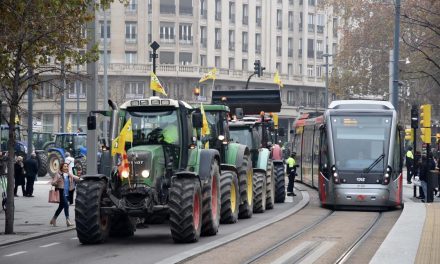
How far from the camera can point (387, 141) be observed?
28688 millimetres

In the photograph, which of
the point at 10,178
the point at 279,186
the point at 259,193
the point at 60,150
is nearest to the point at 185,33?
the point at 60,150

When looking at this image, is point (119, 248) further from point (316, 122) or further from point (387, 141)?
point (316, 122)

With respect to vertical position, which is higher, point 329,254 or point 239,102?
point 239,102

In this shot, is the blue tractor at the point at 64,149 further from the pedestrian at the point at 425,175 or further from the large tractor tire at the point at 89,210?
the large tractor tire at the point at 89,210

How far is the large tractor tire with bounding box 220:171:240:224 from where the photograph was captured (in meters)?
23.0

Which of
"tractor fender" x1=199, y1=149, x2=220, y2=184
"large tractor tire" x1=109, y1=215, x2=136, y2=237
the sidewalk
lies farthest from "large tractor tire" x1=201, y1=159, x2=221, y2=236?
the sidewalk

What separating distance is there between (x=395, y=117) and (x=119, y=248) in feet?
43.2

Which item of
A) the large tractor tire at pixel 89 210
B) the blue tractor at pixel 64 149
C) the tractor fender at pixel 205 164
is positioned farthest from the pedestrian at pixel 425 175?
the blue tractor at pixel 64 149

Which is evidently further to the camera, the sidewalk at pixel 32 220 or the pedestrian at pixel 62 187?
the pedestrian at pixel 62 187

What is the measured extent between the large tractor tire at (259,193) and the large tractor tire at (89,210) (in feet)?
30.0

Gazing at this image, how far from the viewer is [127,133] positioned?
63.4 feet

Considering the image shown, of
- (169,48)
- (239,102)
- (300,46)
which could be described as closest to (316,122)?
(239,102)

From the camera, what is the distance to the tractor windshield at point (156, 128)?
66.9 ft

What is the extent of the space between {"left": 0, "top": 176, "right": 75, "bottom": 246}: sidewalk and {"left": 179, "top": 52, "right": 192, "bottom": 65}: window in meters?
49.9
